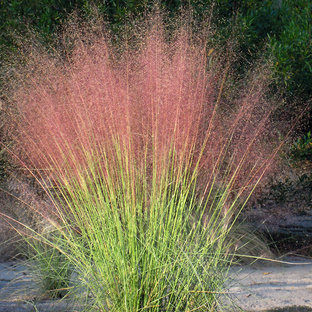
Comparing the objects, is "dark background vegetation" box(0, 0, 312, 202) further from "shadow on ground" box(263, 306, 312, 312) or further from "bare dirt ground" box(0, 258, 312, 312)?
"shadow on ground" box(263, 306, 312, 312)

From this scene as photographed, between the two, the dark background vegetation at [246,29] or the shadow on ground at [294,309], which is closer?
the shadow on ground at [294,309]

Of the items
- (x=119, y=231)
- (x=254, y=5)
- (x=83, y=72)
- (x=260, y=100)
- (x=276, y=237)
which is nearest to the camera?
(x=119, y=231)

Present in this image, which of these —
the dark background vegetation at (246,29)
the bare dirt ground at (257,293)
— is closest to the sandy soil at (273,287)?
the bare dirt ground at (257,293)

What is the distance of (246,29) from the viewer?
4.55 metres

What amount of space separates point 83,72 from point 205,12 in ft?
→ 5.96

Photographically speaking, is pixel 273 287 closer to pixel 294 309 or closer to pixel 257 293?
pixel 257 293

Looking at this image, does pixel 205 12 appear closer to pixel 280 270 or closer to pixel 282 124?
pixel 282 124

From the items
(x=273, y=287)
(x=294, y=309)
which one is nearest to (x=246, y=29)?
(x=273, y=287)

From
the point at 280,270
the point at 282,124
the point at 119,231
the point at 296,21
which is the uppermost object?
the point at 296,21

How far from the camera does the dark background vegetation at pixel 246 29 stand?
4.38 metres

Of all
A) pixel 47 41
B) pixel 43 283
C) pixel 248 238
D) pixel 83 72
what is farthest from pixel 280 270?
pixel 47 41

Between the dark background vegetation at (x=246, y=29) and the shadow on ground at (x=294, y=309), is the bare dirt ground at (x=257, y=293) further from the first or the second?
the dark background vegetation at (x=246, y=29)

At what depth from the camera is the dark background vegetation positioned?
14.4 feet

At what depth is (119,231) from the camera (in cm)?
227
